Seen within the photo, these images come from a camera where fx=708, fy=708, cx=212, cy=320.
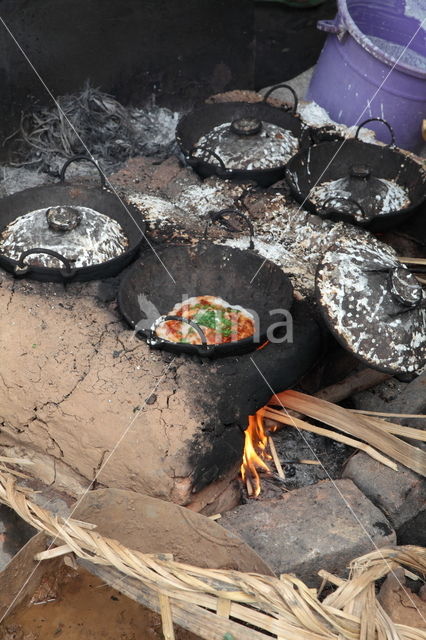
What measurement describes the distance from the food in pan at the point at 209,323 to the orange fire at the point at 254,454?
0.42m

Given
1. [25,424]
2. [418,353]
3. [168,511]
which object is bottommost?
[25,424]

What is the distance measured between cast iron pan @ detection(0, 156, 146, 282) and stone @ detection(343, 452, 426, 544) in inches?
56.6

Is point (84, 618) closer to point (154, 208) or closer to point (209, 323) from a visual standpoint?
point (209, 323)

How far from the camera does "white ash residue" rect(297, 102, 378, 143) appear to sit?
183 inches

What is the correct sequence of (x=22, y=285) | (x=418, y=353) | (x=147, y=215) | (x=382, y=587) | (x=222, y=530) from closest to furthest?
(x=222, y=530) → (x=382, y=587) → (x=418, y=353) → (x=22, y=285) → (x=147, y=215)

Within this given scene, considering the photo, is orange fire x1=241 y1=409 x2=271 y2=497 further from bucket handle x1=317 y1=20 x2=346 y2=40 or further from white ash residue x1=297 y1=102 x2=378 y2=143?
bucket handle x1=317 y1=20 x2=346 y2=40

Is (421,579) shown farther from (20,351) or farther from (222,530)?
(20,351)

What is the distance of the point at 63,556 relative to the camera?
2422mm

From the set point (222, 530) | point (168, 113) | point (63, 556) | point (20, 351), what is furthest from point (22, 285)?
point (168, 113)

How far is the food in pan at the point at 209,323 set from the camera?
10.3 ft

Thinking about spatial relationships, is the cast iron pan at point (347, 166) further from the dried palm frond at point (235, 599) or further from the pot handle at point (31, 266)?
the dried palm frond at point (235, 599)

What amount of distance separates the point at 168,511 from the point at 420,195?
243 cm

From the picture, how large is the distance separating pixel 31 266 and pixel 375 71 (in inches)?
103

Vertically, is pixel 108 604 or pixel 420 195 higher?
pixel 420 195
